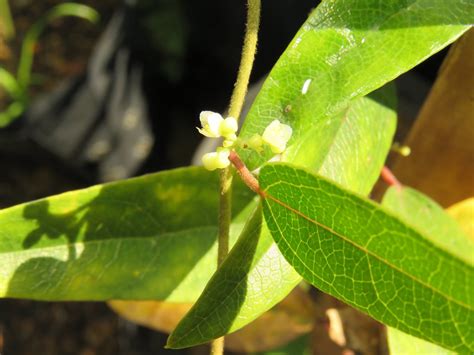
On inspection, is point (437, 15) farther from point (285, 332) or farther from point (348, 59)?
point (285, 332)

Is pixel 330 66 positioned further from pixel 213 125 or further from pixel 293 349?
pixel 293 349

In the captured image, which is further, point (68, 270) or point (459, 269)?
point (68, 270)

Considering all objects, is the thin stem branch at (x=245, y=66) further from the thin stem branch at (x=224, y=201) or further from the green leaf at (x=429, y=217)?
the green leaf at (x=429, y=217)

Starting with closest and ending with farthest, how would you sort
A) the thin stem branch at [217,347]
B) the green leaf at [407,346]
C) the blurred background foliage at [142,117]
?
the thin stem branch at [217,347], the green leaf at [407,346], the blurred background foliage at [142,117]

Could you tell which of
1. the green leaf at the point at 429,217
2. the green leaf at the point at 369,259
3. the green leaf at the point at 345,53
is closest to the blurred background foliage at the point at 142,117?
the green leaf at the point at 429,217

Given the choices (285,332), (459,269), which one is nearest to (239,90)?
(459,269)

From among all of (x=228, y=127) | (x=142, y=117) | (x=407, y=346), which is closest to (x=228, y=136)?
(x=228, y=127)
